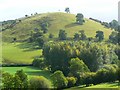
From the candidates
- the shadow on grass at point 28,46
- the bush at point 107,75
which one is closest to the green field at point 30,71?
the bush at point 107,75

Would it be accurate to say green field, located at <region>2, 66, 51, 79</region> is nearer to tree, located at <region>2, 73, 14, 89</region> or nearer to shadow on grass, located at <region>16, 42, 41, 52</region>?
tree, located at <region>2, 73, 14, 89</region>

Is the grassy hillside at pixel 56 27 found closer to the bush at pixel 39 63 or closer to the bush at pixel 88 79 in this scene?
the bush at pixel 39 63

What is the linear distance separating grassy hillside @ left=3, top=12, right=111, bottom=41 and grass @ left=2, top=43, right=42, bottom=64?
1757cm

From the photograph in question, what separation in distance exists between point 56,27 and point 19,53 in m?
49.1

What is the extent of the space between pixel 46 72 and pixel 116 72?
27372 millimetres

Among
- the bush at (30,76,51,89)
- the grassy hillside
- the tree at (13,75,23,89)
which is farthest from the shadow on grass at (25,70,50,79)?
the grassy hillside

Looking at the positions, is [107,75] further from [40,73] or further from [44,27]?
[44,27]

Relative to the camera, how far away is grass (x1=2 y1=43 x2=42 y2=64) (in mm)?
115500

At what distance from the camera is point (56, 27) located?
174500 mm

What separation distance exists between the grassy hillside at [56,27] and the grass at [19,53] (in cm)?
1757

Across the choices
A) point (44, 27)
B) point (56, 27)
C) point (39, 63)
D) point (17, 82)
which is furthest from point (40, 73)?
point (56, 27)

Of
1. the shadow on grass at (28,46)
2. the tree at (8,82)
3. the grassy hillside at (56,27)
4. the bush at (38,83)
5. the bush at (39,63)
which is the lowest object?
the shadow on grass at (28,46)

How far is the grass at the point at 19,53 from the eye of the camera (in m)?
116

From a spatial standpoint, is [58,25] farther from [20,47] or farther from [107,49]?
[107,49]
